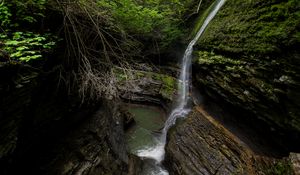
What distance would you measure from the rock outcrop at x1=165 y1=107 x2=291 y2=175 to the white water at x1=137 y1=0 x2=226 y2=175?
1.68 feet

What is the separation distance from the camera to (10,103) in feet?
7.79

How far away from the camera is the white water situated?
6798 millimetres

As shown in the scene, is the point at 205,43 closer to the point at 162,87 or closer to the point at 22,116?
the point at 162,87

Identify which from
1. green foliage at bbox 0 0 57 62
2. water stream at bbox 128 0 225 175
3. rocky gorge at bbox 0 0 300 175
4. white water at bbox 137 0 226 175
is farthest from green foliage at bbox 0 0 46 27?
white water at bbox 137 0 226 175

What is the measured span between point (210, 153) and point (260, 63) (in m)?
2.90

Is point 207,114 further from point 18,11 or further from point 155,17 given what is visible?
point 18,11

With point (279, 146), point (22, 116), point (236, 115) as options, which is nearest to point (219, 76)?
point (236, 115)

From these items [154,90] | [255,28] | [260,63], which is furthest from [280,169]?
[154,90]

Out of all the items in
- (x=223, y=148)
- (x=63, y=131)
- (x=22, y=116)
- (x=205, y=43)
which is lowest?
(x=223, y=148)

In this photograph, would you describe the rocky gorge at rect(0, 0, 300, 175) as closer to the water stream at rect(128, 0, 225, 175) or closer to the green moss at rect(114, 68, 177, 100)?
the water stream at rect(128, 0, 225, 175)

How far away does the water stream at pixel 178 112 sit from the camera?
6555mm

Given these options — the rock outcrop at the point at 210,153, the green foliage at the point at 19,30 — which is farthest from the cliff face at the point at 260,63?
the green foliage at the point at 19,30

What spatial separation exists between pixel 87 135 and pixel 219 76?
479 cm

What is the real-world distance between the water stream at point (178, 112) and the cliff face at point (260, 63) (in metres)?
1.65
